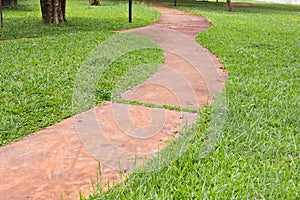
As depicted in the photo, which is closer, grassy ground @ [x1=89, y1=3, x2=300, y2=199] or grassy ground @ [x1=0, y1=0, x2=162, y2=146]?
grassy ground @ [x1=89, y1=3, x2=300, y2=199]

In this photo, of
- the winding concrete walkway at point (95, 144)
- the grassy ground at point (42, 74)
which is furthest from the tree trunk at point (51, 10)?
the winding concrete walkway at point (95, 144)

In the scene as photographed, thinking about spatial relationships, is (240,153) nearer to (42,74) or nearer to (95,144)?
(95,144)

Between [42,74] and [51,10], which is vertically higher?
[51,10]

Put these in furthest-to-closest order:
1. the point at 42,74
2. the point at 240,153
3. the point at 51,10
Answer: the point at 51,10, the point at 42,74, the point at 240,153

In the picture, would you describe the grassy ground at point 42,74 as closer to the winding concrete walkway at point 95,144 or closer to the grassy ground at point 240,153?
the winding concrete walkway at point 95,144

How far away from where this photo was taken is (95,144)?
248 cm

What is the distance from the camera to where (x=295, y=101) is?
356 centimetres

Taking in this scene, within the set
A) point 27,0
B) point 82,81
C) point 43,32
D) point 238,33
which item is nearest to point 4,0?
point 27,0

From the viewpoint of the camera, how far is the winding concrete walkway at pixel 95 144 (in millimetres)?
2020

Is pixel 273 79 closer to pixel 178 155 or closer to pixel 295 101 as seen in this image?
pixel 295 101

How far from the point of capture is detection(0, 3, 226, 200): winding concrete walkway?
2.02 meters

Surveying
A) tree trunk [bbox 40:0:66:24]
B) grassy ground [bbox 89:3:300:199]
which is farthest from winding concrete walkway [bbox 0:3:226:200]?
tree trunk [bbox 40:0:66:24]

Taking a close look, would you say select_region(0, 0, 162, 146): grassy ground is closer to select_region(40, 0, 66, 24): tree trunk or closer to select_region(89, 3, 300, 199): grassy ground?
select_region(89, 3, 300, 199): grassy ground

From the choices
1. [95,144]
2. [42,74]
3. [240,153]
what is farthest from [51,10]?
[240,153]
